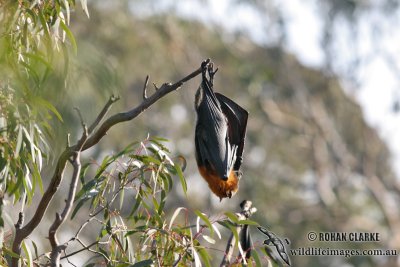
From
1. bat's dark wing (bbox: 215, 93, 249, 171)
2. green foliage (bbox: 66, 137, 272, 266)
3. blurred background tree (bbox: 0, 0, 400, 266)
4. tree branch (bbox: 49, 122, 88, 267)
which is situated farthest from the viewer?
blurred background tree (bbox: 0, 0, 400, 266)

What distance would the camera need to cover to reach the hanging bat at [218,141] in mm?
3797

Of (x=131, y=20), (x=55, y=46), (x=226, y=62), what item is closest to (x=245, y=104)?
(x=226, y=62)

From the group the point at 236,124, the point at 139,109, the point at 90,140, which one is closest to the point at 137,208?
the point at 90,140

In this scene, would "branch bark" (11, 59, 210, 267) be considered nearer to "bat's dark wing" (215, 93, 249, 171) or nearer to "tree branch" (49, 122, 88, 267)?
"tree branch" (49, 122, 88, 267)

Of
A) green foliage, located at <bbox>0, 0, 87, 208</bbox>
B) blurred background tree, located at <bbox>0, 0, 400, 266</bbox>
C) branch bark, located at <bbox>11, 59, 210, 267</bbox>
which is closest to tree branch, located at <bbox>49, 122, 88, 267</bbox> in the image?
branch bark, located at <bbox>11, 59, 210, 267</bbox>

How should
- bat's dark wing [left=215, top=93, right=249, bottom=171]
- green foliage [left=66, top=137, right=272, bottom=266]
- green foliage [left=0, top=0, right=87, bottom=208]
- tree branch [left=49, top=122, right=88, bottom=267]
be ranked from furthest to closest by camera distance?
bat's dark wing [left=215, top=93, right=249, bottom=171] → green foliage [left=66, top=137, right=272, bottom=266] → green foliage [left=0, top=0, right=87, bottom=208] → tree branch [left=49, top=122, right=88, bottom=267]

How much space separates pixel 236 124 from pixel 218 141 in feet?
0.99

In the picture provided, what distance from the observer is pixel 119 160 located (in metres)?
3.11

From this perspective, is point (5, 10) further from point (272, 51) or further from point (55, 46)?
point (272, 51)

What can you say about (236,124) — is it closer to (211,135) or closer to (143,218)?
(211,135)

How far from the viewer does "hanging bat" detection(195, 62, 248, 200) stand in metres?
3.80

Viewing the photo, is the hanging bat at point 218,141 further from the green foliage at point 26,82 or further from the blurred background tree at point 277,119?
the blurred background tree at point 277,119

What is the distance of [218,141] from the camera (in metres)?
3.88

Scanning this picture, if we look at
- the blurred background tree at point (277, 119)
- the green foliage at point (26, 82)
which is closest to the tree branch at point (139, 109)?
the green foliage at point (26, 82)
